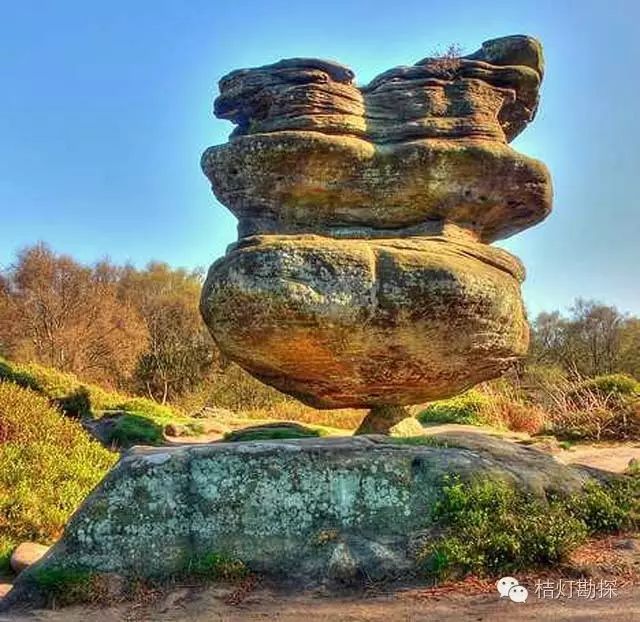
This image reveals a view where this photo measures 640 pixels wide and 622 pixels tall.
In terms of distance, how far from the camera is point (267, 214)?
35.0ft

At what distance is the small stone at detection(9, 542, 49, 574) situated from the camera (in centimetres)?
793

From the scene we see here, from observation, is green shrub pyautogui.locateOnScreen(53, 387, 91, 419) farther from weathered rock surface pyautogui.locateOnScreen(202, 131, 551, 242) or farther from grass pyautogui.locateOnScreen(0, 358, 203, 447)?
weathered rock surface pyautogui.locateOnScreen(202, 131, 551, 242)

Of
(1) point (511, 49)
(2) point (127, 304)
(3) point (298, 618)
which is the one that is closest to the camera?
(3) point (298, 618)

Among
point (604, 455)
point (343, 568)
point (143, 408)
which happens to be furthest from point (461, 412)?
point (343, 568)

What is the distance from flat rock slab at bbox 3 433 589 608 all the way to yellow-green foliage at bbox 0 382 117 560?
129 inches

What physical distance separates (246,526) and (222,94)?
23.5ft

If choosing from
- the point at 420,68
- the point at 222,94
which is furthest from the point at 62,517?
the point at 420,68

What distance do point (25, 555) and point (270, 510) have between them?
3.30 meters

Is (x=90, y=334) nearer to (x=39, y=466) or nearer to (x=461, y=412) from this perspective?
(x=461, y=412)

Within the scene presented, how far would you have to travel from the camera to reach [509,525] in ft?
21.2

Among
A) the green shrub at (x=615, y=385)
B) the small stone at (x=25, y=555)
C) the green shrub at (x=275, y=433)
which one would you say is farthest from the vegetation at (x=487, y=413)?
the small stone at (x=25, y=555)

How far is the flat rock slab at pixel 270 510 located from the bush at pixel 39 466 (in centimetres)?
328

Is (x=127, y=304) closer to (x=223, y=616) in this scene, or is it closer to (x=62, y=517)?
(x=62, y=517)

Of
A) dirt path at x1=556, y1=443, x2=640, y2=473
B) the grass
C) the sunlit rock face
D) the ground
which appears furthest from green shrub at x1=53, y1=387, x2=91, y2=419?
the ground
